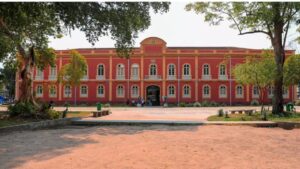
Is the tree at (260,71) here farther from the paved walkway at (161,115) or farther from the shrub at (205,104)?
the shrub at (205,104)

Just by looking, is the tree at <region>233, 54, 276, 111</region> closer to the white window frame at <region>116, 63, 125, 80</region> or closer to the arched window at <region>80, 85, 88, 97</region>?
the white window frame at <region>116, 63, 125, 80</region>

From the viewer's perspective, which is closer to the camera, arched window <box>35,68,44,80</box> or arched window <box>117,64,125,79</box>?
arched window <box>117,64,125,79</box>

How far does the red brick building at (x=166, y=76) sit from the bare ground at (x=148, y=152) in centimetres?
3632

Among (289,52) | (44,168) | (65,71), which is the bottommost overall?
(44,168)

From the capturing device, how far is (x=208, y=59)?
48.7 metres

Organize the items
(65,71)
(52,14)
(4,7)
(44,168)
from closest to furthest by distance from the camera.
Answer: (44,168) → (4,7) → (52,14) → (65,71)

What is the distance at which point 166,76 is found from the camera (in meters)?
48.9

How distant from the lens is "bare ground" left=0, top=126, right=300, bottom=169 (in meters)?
7.48

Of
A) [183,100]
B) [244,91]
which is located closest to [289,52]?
[244,91]

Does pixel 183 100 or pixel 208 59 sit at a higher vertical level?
pixel 208 59

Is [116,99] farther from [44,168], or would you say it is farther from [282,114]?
[44,168]

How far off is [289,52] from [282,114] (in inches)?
1161

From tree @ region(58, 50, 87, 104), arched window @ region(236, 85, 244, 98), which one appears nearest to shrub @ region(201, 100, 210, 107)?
arched window @ region(236, 85, 244, 98)

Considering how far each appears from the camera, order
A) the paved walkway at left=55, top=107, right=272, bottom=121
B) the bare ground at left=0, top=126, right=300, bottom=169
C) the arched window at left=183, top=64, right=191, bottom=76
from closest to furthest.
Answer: the bare ground at left=0, top=126, right=300, bottom=169, the paved walkway at left=55, top=107, right=272, bottom=121, the arched window at left=183, top=64, right=191, bottom=76
